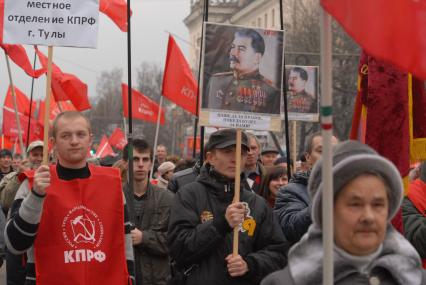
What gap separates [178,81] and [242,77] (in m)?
6.83

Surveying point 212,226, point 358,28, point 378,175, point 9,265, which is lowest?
point 9,265

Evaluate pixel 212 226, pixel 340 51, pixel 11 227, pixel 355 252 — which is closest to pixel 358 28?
pixel 355 252

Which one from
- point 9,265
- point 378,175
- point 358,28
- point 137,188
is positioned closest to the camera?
point 358,28

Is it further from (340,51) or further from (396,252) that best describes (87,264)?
(340,51)

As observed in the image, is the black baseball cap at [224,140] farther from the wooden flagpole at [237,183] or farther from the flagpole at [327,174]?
the flagpole at [327,174]

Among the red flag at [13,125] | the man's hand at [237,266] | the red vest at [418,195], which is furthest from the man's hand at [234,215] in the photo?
the red flag at [13,125]

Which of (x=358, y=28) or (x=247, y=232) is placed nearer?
(x=358, y=28)

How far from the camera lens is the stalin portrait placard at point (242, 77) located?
5727 millimetres

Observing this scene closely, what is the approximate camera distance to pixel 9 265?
20.0 feet

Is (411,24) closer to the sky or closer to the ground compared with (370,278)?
closer to the sky

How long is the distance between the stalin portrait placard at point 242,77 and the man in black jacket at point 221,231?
0.22 metres

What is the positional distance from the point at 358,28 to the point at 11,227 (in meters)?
2.77

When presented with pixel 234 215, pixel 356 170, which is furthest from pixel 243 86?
pixel 356 170

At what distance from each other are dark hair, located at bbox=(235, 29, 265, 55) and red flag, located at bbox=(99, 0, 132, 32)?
12.5 feet
